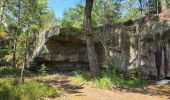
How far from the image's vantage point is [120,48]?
17.7 meters

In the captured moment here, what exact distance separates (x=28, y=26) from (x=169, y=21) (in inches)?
309

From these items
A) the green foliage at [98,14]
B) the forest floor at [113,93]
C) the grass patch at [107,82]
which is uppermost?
the green foliage at [98,14]

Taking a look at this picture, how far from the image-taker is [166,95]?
12.3 m

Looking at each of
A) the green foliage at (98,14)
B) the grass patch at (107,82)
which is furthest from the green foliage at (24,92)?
the green foliage at (98,14)

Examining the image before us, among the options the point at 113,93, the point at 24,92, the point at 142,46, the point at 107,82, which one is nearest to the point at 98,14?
the point at 142,46

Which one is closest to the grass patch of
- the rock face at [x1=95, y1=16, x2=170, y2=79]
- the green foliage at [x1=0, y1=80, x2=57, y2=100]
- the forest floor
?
the forest floor

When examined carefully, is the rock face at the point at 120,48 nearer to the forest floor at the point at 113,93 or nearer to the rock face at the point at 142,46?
the rock face at the point at 142,46

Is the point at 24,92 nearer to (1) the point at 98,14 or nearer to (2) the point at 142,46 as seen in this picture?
(2) the point at 142,46

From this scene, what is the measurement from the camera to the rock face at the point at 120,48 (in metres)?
16.1

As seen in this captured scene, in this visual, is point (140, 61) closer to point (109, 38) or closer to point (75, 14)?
point (109, 38)

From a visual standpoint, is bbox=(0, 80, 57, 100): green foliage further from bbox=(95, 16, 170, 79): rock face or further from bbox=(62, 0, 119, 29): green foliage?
bbox=(62, 0, 119, 29): green foliage

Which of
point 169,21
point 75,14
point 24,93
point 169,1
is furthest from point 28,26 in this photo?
point 75,14

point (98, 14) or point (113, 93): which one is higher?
point (98, 14)

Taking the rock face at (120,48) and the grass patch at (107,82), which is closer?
the grass patch at (107,82)
